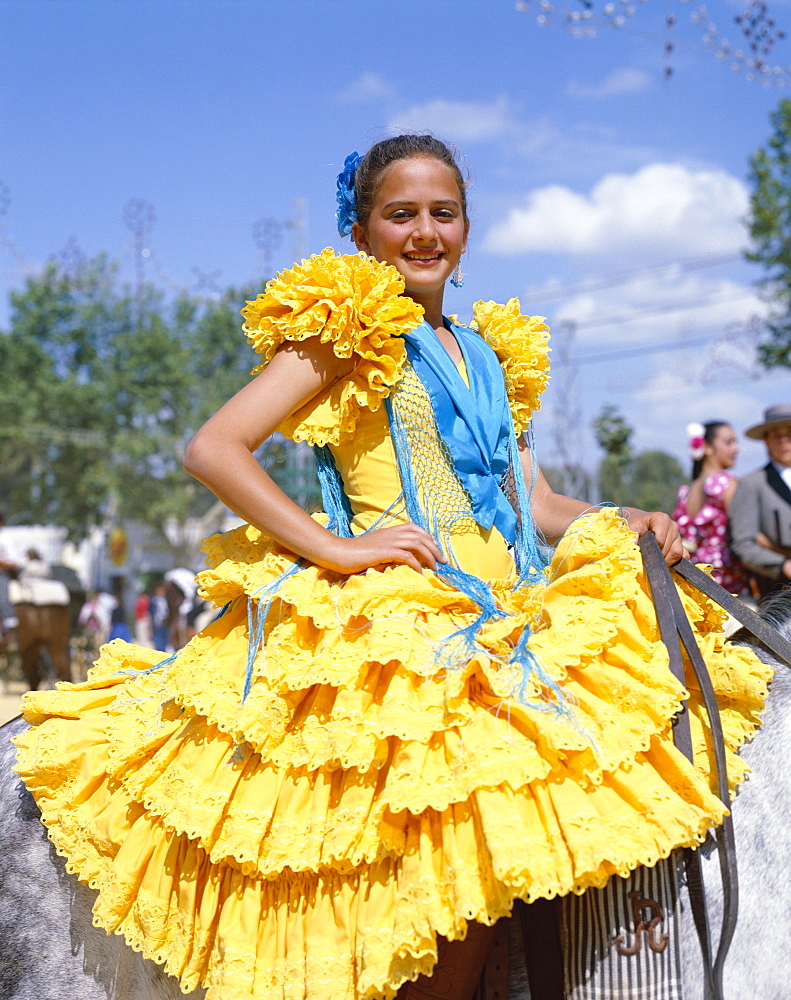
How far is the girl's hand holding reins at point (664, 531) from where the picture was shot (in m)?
2.07

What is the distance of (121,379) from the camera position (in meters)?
35.1

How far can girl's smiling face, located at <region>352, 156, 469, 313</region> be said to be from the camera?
7.60ft

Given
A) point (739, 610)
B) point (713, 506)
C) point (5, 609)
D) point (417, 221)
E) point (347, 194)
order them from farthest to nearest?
point (5, 609) < point (713, 506) < point (347, 194) < point (417, 221) < point (739, 610)

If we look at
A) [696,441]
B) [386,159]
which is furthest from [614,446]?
[386,159]

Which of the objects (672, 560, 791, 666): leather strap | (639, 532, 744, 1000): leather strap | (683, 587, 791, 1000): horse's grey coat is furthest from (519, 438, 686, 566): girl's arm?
(683, 587, 791, 1000): horse's grey coat

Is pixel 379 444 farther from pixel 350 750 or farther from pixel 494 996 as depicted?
pixel 494 996

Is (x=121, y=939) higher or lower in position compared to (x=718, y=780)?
lower

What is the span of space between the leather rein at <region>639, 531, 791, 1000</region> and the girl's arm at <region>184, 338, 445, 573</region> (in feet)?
1.55

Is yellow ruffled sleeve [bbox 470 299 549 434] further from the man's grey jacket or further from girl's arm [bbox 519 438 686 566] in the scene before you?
the man's grey jacket

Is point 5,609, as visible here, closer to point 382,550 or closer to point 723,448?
point 723,448

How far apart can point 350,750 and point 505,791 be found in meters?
0.30

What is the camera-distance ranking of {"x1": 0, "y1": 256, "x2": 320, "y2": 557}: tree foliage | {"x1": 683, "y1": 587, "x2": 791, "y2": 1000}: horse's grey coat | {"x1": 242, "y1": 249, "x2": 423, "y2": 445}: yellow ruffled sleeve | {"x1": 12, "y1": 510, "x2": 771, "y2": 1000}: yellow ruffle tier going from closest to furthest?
{"x1": 12, "y1": 510, "x2": 771, "y2": 1000}: yellow ruffle tier, {"x1": 683, "y1": 587, "x2": 791, "y2": 1000}: horse's grey coat, {"x1": 242, "y1": 249, "x2": 423, "y2": 445}: yellow ruffled sleeve, {"x1": 0, "y1": 256, "x2": 320, "y2": 557}: tree foliage

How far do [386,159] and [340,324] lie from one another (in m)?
0.56

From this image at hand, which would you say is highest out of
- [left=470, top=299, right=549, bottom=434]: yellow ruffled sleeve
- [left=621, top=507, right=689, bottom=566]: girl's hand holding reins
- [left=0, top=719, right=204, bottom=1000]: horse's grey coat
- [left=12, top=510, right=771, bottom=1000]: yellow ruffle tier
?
[left=470, top=299, right=549, bottom=434]: yellow ruffled sleeve
